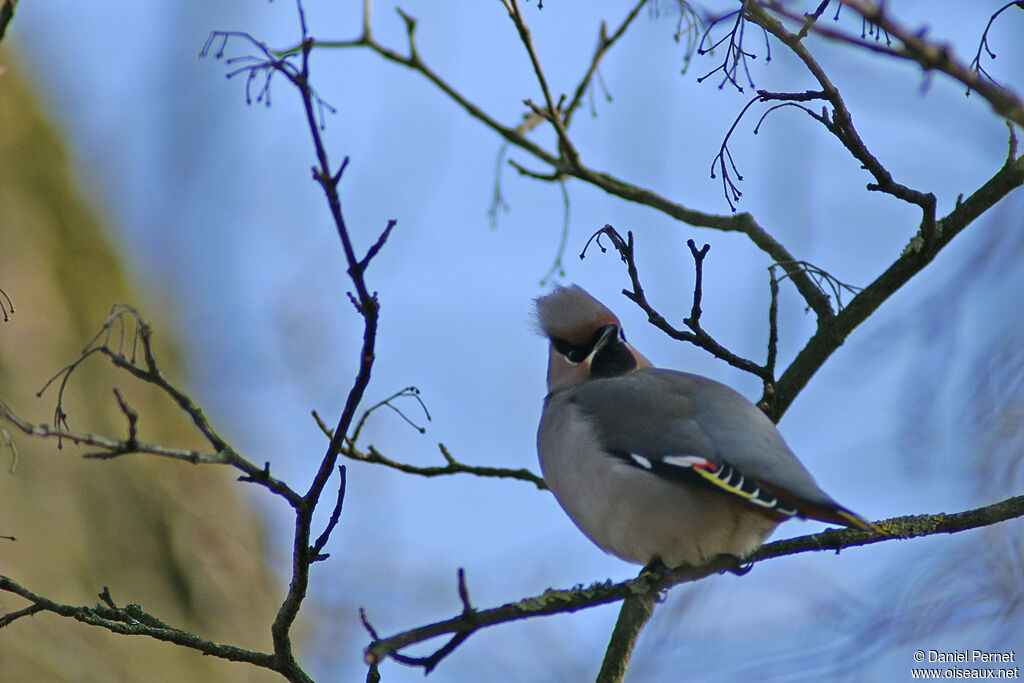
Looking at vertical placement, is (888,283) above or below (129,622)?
above

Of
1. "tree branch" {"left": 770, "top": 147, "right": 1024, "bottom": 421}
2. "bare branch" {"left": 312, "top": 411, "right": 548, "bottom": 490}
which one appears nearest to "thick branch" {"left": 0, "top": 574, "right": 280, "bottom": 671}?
"bare branch" {"left": 312, "top": 411, "right": 548, "bottom": 490}

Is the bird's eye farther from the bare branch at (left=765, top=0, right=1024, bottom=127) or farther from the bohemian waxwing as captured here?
the bare branch at (left=765, top=0, right=1024, bottom=127)

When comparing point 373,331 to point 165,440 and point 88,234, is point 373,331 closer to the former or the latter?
point 165,440

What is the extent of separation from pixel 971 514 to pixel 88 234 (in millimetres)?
7625

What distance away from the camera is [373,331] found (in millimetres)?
2285

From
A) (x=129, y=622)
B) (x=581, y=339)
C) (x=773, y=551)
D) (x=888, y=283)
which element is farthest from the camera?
(x=581, y=339)

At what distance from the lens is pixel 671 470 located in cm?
347

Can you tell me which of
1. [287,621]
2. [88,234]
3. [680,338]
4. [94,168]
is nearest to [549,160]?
[680,338]

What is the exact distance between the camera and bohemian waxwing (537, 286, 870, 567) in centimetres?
326

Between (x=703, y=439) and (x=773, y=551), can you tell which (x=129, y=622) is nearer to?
(x=703, y=439)

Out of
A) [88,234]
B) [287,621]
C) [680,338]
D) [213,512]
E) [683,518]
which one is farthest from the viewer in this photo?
[88,234]

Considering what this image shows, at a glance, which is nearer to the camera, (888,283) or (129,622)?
(129,622)

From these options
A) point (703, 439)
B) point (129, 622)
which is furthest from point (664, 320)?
point (129, 622)

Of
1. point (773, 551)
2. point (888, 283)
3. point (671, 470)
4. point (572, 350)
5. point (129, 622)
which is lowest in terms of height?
point (129, 622)
